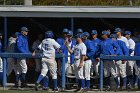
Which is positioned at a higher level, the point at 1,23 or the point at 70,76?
the point at 1,23

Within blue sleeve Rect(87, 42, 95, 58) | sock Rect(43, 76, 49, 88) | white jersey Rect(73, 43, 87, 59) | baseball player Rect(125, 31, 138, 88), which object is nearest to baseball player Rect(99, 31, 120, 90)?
blue sleeve Rect(87, 42, 95, 58)

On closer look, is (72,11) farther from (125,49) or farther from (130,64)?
(130,64)

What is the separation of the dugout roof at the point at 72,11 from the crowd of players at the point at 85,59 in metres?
1.12

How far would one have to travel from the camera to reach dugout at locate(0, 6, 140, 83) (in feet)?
55.2

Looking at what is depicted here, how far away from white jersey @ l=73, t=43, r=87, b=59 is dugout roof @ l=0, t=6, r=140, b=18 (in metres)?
2.30

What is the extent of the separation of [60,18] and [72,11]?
3.50 metres

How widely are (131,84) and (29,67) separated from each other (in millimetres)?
4865

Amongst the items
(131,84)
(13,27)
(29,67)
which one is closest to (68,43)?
(131,84)

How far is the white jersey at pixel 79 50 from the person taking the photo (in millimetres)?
14719

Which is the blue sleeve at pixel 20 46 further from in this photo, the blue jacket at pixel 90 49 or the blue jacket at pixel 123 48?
the blue jacket at pixel 123 48

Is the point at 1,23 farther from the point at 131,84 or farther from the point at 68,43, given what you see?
the point at 131,84

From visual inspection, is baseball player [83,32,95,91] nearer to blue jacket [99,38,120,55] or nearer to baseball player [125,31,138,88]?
blue jacket [99,38,120,55]

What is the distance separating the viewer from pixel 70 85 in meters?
15.9

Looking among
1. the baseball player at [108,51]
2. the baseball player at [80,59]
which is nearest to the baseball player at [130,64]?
the baseball player at [108,51]
